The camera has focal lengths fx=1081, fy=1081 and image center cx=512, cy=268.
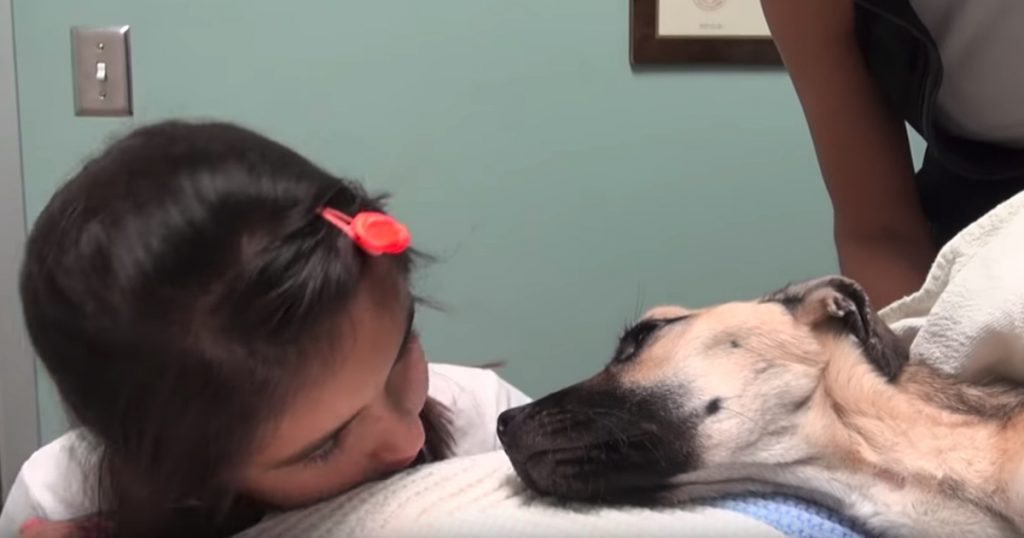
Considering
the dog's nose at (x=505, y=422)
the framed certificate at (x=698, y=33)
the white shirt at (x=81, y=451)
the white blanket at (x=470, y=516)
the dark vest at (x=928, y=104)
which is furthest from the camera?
the framed certificate at (x=698, y=33)

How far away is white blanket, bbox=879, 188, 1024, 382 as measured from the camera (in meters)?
0.72

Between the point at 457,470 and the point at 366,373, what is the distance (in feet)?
0.35

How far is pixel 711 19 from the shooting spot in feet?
5.17

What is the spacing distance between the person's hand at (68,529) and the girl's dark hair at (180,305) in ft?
0.25

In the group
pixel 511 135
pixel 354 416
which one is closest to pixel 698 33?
pixel 511 135

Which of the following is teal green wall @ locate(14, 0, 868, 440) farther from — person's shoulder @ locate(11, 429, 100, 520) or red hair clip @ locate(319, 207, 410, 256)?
red hair clip @ locate(319, 207, 410, 256)

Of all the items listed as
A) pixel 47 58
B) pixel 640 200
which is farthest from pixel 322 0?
pixel 640 200

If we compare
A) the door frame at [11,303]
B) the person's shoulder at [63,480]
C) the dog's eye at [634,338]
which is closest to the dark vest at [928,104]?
the dog's eye at [634,338]

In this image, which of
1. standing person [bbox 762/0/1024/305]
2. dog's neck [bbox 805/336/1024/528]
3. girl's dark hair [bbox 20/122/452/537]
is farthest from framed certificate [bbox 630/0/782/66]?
girl's dark hair [bbox 20/122/452/537]

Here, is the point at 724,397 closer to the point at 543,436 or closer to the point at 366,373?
the point at 543,436

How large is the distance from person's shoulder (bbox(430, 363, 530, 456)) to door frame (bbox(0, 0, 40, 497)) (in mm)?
816

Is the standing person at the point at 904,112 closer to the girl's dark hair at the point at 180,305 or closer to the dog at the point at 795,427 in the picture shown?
the dog at the point at 795,427

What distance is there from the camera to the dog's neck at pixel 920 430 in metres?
0.72

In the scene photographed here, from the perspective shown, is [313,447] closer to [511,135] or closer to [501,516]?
[501,516]
